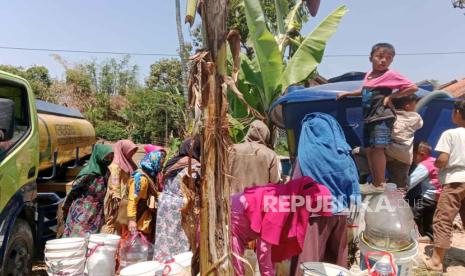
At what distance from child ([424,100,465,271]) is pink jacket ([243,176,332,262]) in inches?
76.5

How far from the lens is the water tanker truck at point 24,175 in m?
3.17

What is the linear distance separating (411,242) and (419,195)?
2.17 metres

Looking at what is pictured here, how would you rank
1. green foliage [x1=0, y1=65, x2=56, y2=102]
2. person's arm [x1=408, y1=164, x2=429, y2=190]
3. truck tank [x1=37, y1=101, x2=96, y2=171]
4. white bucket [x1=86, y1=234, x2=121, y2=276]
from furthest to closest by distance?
green foliage [x1=0, y1=65, x2=56, y2=102]
truck tank [x1=37, y1=101, x2=96, y2=171]
person's arm [x1=408, y1=164, x2=429, y2=190]
white bucket [x1=86, y1=234, x2=121, y2=276]

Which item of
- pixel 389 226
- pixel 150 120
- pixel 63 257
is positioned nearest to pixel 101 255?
pixel 63 257

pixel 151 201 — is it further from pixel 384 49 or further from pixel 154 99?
pixel 154 99

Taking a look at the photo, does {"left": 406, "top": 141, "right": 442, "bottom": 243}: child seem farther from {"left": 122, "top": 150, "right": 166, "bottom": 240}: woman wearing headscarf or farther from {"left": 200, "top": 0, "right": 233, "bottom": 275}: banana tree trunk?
{"left": 200, "top": 0, "right": 233, "bottom": 275}: banana tree trunk

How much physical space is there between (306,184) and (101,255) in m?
2.12

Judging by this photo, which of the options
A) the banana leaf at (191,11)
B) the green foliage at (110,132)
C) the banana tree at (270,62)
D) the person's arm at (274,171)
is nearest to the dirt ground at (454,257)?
the person's arm at (274,171)

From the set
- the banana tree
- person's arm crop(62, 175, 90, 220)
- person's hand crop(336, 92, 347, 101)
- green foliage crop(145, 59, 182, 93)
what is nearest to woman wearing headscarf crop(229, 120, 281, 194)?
person's hand crop(336, 92, 347, 101)

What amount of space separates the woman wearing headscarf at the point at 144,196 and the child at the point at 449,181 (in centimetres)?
284

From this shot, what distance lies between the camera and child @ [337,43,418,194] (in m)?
3.70

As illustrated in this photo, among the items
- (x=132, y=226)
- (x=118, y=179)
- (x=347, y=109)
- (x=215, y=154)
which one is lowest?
(x=132, y=226)

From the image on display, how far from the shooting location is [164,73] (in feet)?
82.5

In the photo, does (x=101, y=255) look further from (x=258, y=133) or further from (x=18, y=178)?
(x=258, y=133)
